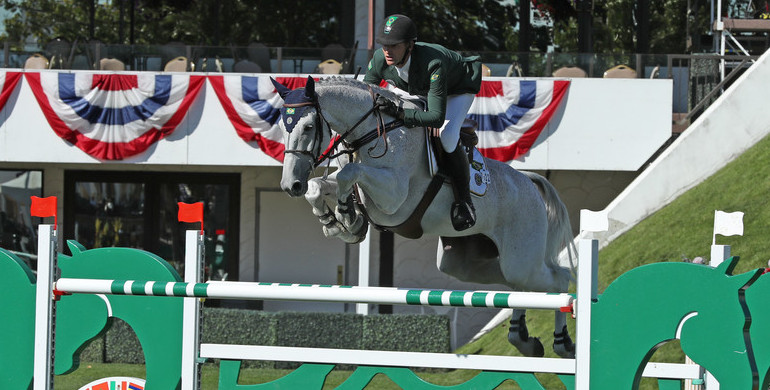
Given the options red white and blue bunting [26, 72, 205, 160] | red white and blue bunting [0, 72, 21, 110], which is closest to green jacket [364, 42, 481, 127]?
red white and blue bunting [26, 72, 205, 160]

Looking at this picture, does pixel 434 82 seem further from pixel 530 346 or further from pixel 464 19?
pixel 464 19

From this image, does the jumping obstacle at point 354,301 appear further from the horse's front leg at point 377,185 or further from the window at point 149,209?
the window at point 149,209

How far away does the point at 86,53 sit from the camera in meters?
16.2

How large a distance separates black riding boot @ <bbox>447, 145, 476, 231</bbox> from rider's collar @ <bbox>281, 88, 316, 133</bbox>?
→ 3.44ft

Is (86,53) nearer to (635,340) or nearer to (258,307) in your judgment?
(258,307)

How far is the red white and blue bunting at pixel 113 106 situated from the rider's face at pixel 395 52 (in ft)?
32.5

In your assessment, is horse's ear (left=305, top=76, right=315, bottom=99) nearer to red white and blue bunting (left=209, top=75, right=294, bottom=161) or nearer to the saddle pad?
the saddle pad

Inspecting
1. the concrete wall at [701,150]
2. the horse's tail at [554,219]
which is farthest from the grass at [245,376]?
the horse's tail at [554,219]

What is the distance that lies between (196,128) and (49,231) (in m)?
10.7

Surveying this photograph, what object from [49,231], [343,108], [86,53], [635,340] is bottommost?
[635,340]

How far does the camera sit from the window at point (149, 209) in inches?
723

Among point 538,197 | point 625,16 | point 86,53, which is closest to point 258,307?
point 86,53

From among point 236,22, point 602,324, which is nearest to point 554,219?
point 602,324

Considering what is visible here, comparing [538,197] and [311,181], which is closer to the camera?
[311,181]
